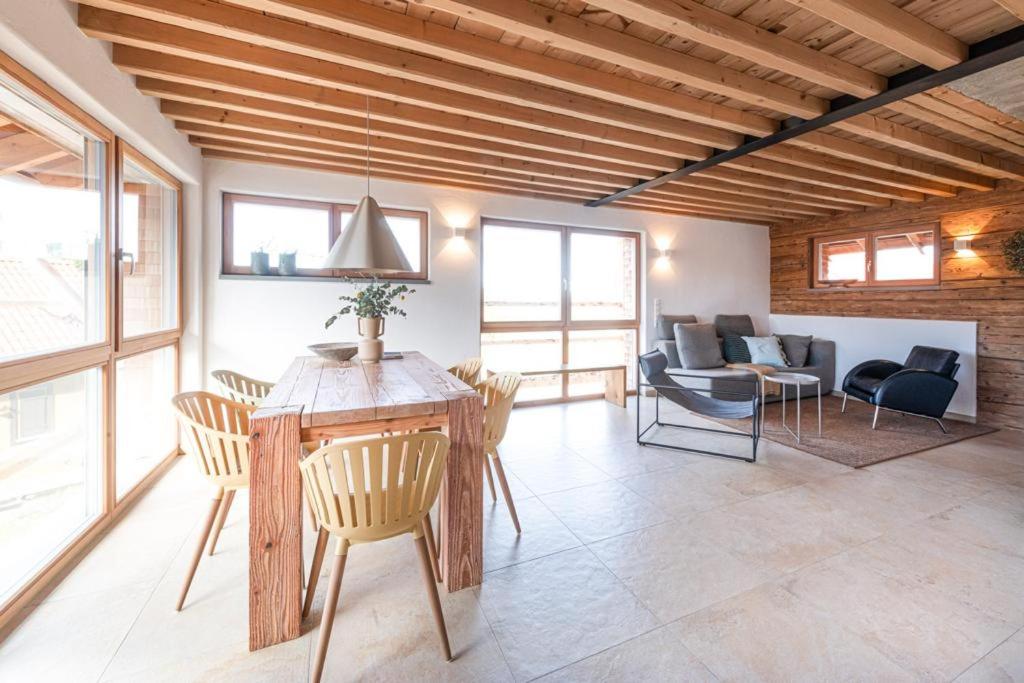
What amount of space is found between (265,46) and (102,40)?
76 centimetres

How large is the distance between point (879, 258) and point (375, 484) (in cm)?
661

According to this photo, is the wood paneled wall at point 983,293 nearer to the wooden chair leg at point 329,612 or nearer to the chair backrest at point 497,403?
the chair backrest at point 497,403

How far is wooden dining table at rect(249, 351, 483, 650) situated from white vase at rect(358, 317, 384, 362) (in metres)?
0.51

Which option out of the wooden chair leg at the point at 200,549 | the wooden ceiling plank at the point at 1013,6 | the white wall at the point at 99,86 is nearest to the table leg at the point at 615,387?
the wooden ceiling plank at the point at 1013,6

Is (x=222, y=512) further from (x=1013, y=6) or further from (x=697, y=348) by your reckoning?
(x=697, y=348)

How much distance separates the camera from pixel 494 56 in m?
2.15

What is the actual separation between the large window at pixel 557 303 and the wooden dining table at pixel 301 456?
289 centimetres

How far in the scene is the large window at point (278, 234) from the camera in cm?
379

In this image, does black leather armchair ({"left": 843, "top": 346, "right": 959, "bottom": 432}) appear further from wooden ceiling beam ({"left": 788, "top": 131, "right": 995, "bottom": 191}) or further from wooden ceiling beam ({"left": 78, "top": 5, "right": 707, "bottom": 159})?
wooden ceiling beam ({"left": 78, "top": 5, "right": 707, "bottom": 159})

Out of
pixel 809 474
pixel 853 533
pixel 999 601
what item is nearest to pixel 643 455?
pixel 809 474

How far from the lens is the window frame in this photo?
15.7 ft

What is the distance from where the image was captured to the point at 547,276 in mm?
5230

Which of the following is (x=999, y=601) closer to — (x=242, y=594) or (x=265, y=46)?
(x=242, y=594)

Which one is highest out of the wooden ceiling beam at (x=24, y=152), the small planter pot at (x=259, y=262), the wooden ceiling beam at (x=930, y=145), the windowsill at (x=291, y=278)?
the wooden ceiling beam at (x=930, y=145)
